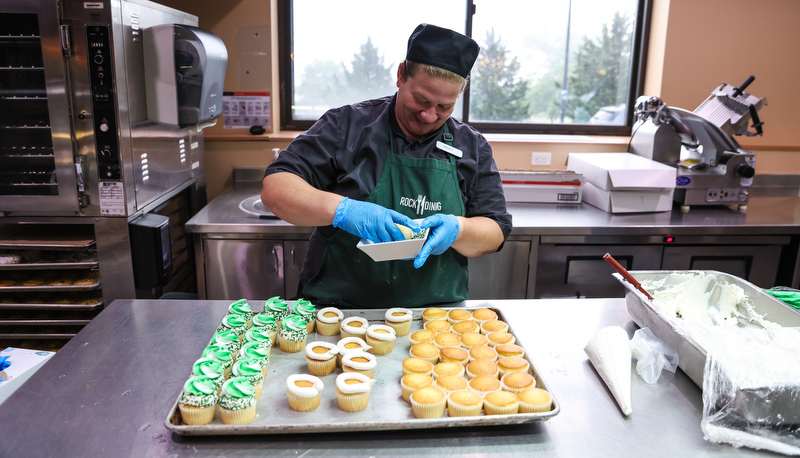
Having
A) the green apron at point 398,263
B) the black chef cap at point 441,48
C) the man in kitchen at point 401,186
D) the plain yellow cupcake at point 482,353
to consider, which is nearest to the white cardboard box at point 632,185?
the man in kitchen at point 401,186

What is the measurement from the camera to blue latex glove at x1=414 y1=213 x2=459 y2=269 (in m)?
1.70

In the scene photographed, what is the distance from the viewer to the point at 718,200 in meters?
3.41

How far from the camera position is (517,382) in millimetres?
1347

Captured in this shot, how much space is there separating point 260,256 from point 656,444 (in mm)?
2259

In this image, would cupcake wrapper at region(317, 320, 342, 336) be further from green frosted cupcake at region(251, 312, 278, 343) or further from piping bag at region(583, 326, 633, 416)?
piping bag at region(583, 326, 633, 416)

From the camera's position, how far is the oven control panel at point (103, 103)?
2.31 m

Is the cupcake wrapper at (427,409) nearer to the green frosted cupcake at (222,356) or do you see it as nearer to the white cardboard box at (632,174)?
the green frosted cupcake at (222,356)

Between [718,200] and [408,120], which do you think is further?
[718,200]

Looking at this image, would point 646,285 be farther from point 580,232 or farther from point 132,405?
point 132,405

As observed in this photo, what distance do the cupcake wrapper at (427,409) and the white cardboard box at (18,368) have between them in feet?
4.51

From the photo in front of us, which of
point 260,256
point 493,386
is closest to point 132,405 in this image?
point 493,386

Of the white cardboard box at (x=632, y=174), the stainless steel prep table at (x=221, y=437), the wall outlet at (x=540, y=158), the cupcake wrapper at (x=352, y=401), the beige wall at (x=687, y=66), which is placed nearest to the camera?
the stainless steel prep table at (x=221, y=437)

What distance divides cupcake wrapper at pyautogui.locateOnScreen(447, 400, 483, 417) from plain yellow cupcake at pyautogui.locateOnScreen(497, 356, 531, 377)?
0.60 feet

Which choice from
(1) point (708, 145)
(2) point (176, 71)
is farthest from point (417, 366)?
(1) point (708, 145)
